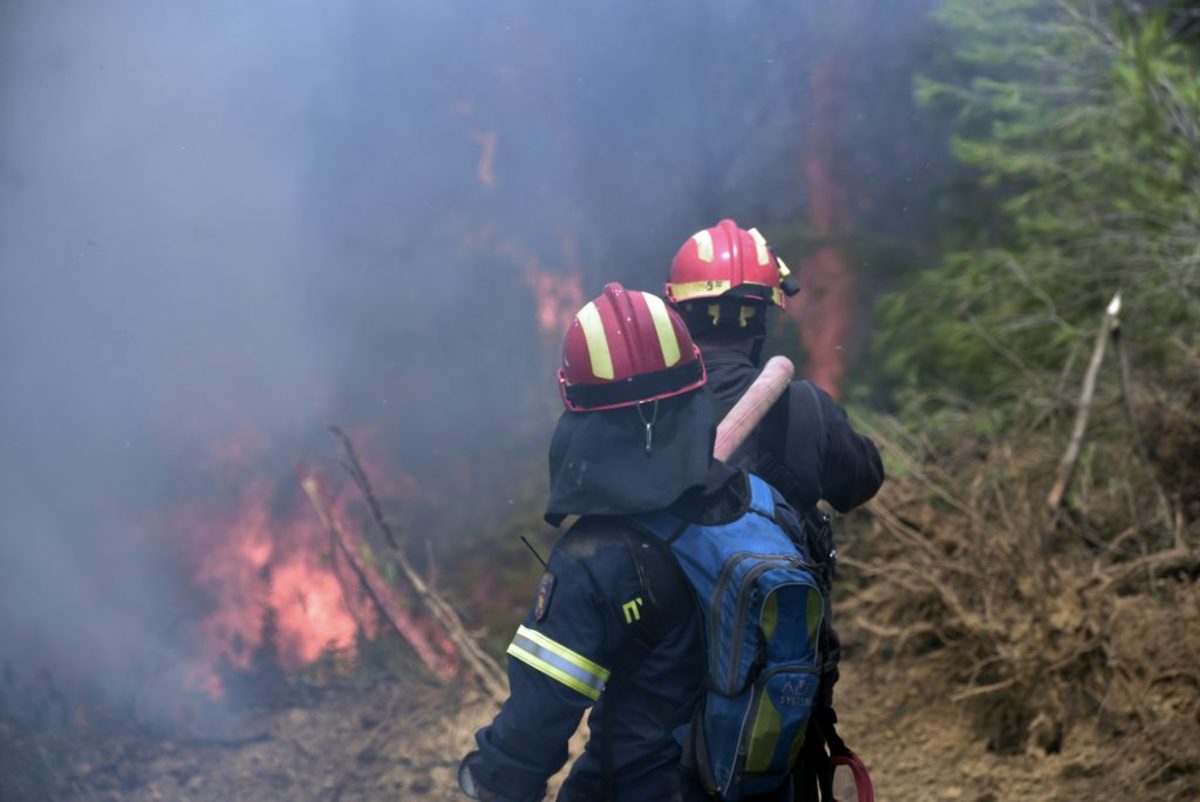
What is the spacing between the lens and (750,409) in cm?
284

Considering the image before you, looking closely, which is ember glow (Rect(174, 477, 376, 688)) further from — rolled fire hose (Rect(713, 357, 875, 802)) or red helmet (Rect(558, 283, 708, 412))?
red helmet (Rect(558, 283, 708, 412))

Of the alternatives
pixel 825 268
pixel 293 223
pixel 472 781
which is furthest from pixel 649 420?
pixel 825 268

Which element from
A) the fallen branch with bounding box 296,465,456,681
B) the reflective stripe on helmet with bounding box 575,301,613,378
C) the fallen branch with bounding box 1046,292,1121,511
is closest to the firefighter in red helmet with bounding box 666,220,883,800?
the reflective stripe on helmet with bounding box 575,301,613,378

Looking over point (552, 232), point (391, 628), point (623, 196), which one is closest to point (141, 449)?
point (391, 628)

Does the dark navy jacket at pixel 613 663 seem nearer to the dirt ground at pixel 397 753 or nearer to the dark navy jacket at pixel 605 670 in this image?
the dark navy jacket at pixel 605 670

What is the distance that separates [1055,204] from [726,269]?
20.8 feet

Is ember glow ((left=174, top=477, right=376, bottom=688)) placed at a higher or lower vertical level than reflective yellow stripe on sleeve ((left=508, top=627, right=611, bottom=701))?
lower

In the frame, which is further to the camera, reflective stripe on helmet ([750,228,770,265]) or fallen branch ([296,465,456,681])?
fallen branch ([296,465,456,681])

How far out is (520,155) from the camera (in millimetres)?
7871

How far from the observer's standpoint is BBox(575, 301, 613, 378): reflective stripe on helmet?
2463 millimetres

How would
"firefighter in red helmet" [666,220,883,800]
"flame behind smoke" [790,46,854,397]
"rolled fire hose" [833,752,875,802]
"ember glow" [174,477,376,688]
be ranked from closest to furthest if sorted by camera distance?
"rolled fire hose" [833,752,875,802], "firefighter in red helmet" [666,220,883,800], "ember glow" [174,477,376,688], "flame behind smoke" [790,46,854,397]

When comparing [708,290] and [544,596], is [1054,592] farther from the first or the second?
[544,596]

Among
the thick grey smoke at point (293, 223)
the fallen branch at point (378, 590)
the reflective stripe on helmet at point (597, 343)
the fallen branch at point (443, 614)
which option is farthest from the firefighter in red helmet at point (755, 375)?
the thick grey smoke at point (293, 223)

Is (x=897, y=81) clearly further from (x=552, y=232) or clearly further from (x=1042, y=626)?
(x=1042, y=626)
